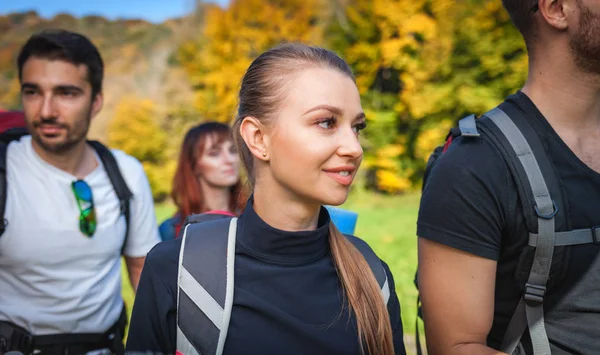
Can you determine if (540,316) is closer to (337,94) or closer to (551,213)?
(551,213)

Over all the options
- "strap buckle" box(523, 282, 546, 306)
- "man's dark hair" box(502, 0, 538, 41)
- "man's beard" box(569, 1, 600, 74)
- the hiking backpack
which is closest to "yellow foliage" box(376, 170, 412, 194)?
"man's dark hair" box(502, 0, 538, 41)

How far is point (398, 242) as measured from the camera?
1056 centimetres

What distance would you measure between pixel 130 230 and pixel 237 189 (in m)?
1.56

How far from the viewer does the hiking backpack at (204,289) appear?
1.50 m

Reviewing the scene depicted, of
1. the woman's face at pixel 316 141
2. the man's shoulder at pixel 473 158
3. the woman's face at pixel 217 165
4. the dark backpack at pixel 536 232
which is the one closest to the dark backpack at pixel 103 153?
the woman's face at pixel 316 141

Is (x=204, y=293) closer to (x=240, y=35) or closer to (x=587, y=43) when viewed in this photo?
(x=587, y=43)

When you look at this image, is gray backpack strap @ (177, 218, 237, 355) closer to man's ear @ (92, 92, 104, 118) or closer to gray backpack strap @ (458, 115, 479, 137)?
gray backpack strap @ (458, 115, 479, 137)

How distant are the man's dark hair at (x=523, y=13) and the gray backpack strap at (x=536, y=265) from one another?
0.48 metres

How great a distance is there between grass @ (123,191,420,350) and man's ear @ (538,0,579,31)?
3.83 m

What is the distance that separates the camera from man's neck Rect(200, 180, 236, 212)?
4199 mm

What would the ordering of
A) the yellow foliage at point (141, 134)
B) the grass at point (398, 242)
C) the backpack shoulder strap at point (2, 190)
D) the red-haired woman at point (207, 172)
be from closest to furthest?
the backpack shoulder strap at point (2, 190) < the red-haired woman at point (207, 172) < the grass at point (398, 242) < the yellow foliage at point (141, 134)

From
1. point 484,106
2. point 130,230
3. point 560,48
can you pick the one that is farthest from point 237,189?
point 484,106

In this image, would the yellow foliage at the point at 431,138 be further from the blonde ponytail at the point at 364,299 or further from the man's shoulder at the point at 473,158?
the blonde ponytail at the point at 364,299

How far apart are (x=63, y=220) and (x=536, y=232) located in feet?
6.53
